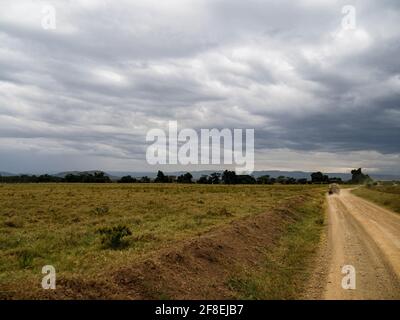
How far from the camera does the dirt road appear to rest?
1109cm

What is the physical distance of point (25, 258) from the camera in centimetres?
1387

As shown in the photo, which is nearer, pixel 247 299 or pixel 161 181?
pixel 247 299

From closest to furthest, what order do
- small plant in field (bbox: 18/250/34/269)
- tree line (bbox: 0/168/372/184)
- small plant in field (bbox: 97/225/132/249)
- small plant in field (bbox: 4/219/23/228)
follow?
small plant in field (bbox: 18/250/34/269)
small plant in field (bbox: 97/225/132/249)
small plant in field (bbox: 4/219/23/228)
tree line (bbox: 0/168/372/184)

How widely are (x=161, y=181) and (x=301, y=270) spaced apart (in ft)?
472

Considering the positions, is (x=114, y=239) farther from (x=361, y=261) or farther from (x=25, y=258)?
(x=361, y=261)

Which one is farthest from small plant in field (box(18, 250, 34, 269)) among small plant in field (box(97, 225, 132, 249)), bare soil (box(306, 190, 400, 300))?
bare soil (box(306, 190, 400, 300))

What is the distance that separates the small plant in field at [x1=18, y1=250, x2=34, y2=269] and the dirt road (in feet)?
27.3

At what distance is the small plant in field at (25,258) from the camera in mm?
13155

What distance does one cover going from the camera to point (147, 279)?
407 inches

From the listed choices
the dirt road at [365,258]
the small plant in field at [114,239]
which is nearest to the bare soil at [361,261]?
the dirt road at [365,258]

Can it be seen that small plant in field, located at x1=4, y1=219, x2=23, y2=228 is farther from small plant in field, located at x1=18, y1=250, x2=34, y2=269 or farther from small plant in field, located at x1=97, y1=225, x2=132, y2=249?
small plant in field, located at x1=18, y1=250, x2=34, y2=269
